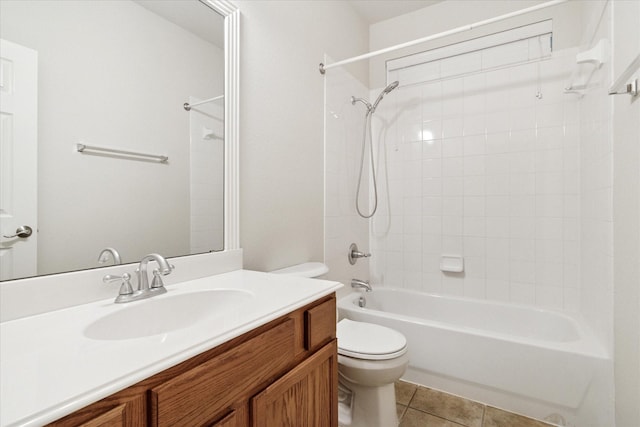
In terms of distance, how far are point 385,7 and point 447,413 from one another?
8.95 feet

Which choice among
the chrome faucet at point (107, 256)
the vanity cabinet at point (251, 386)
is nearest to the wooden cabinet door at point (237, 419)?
the vanity cabinet at point (251, 386)

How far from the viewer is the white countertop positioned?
417mm

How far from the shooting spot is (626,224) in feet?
3.94

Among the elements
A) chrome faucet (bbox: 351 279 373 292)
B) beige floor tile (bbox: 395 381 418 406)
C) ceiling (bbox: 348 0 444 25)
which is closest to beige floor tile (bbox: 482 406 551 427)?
beige floor tile (bbox: 395 381 418 406)

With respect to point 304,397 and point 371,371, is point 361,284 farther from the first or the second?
point 304,397

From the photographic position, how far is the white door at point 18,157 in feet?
2.51

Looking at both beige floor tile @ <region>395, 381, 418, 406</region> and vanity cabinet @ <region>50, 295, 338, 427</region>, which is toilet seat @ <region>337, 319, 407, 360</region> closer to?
vanity cabinet @ <region>50, 295, 338, 427</region>

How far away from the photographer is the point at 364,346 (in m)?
1.42

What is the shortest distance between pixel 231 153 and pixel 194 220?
1.09 feet

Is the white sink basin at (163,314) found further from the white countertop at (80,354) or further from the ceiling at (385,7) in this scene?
the ceiling at (385,7)

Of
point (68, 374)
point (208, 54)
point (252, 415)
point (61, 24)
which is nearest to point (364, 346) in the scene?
point (252, 415)

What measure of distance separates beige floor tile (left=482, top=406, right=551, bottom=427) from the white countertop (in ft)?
4.49

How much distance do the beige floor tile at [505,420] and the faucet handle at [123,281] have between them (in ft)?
5.67

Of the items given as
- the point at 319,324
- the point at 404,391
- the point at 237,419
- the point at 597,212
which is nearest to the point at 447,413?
the point at 404,391
